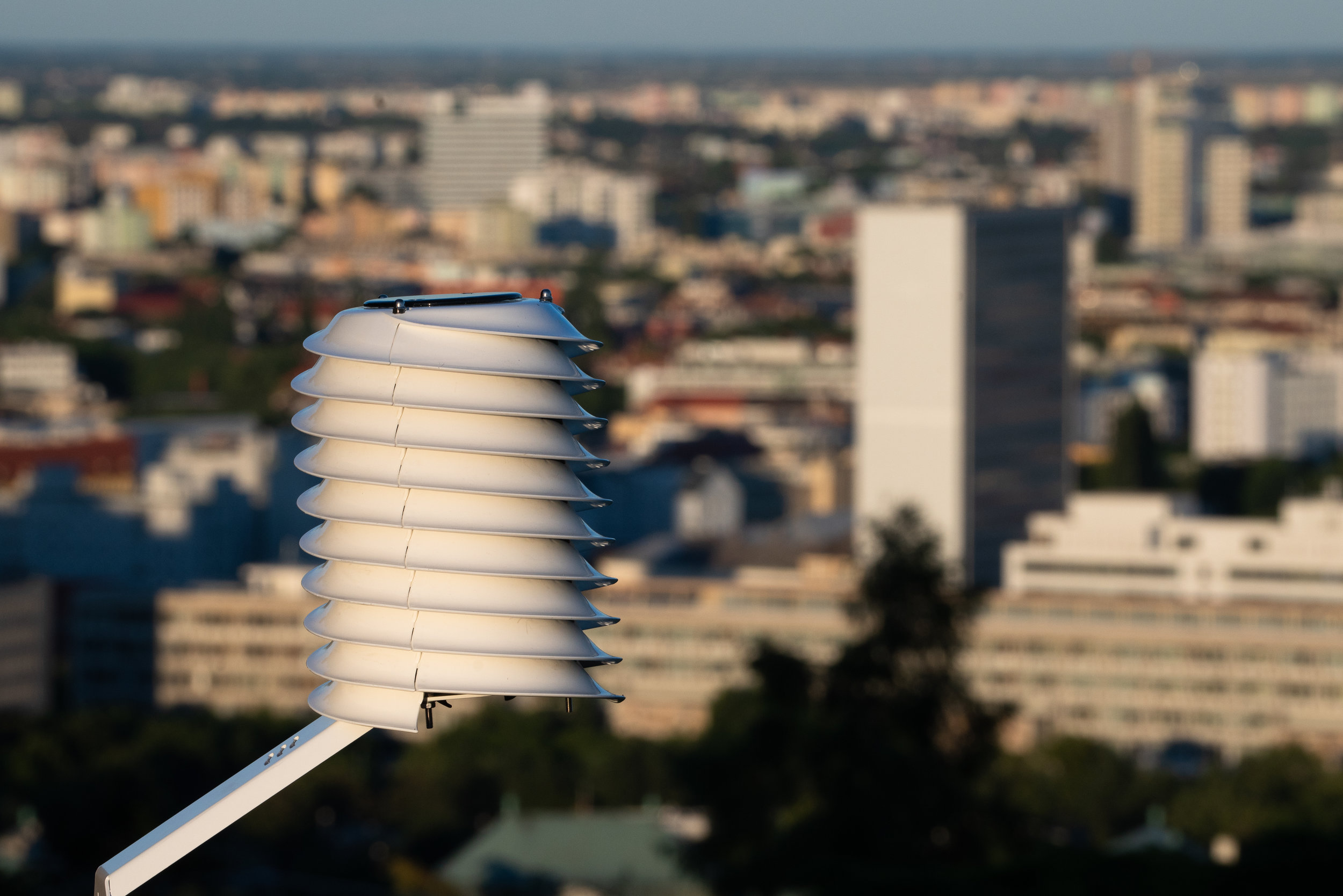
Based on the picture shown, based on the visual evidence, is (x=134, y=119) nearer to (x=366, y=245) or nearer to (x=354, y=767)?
(x=366, y=245)

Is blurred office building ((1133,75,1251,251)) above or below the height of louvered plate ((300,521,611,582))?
above

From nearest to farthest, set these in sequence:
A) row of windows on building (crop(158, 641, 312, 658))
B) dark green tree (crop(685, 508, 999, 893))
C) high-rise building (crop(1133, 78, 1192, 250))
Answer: dark green tree (crop(685, 508, 999, 893))
row of windows on building (crop(158, 641, 312, 658))
high-rise building (crop(1133, 78, 1192, 250))

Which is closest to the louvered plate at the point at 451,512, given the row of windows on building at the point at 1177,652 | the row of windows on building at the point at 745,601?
the row of windows on building at the point at 1177,652

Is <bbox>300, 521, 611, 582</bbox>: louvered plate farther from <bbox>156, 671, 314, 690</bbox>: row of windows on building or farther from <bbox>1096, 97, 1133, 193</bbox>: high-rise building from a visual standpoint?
<bbox>1096, 97, 1133, 193</bbox>: high-rise building

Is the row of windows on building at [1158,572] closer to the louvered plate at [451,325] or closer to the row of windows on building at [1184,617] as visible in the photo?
the row of windows on building at [1184,617]

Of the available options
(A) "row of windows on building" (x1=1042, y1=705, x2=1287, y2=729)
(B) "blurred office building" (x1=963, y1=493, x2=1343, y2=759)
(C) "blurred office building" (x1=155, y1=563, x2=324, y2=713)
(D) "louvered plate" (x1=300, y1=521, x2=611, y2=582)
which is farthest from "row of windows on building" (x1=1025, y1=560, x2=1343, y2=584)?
(D) "louvered plate" (x1=300, y1=521, x2=611, y2=582)

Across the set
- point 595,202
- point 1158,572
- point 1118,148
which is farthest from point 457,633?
point 1118,148
